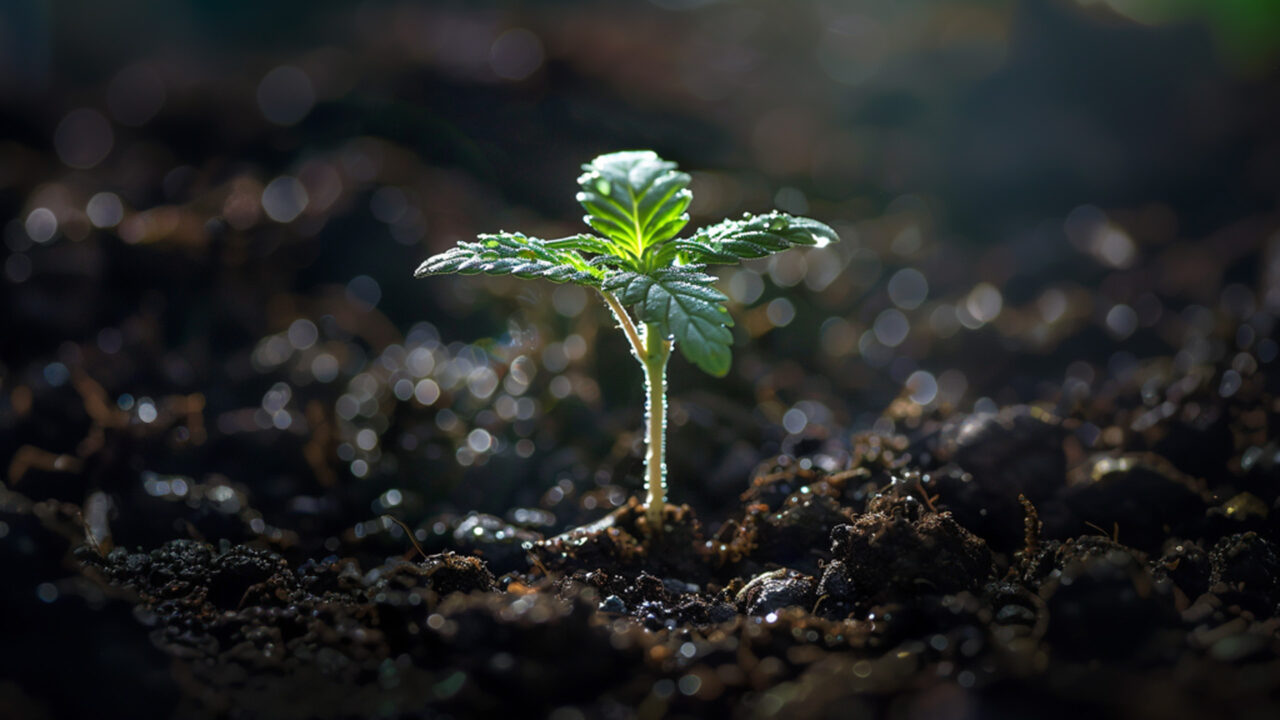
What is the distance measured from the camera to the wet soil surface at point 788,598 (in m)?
1.25

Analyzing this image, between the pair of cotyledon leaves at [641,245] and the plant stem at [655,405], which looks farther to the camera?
the plant stem at [655,405]

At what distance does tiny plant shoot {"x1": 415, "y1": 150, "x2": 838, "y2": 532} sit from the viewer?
1.72m

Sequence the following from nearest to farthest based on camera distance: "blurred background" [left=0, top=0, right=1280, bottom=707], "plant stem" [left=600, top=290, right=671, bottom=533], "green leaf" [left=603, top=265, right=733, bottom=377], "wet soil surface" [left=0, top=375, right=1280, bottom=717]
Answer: "wet soil surface" [left=0, top=375, right=1280, bottom=717] → "green leaf" [left=603, top=265, right=733, bottom=377] → "plant stem" [left=600, top=290, right=671, bottom=533] → "blurred background" [left=0, top=0, right=1280, bottom=707]

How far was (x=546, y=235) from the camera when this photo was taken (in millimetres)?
4129

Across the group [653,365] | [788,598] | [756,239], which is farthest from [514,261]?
[788,598]

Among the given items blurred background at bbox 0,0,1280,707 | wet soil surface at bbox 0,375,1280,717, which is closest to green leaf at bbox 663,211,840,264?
wet soil surface at bbox 0,375,1280,717

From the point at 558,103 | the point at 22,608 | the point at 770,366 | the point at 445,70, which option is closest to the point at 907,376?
the point at 770,366

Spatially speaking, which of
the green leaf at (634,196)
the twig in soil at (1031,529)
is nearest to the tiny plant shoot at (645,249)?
the green leaf at (634,196)

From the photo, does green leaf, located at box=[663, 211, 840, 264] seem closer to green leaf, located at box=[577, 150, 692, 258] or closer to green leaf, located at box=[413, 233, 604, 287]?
green leaf, located at box=[577, 150, 692, 258]

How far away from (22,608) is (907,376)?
3069 mm

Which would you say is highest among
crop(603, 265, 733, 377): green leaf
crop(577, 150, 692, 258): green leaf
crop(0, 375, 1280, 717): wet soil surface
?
crop(577, 150, 692, 258): green leaf

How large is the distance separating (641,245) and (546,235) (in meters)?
2.29

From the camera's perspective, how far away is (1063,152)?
5.70 m

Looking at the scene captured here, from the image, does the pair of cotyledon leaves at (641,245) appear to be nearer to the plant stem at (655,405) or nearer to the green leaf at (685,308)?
the green leaf at (685,308)
